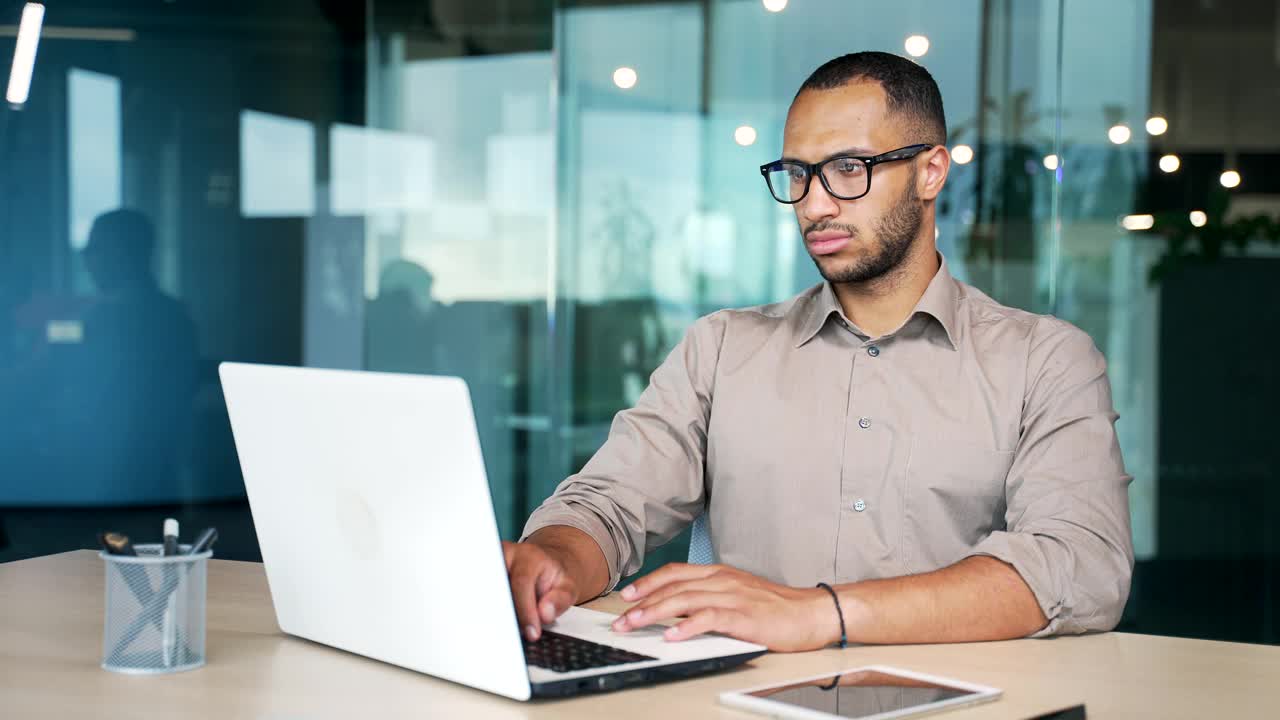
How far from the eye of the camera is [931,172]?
6.90ft

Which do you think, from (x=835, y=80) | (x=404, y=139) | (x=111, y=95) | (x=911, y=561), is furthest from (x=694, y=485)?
(x=111, y=95)

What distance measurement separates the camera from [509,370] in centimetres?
516

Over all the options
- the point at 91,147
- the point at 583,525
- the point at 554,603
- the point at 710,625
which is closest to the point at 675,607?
the point at 710,625

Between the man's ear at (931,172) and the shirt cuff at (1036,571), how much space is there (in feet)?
2.09

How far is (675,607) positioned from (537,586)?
199 mm

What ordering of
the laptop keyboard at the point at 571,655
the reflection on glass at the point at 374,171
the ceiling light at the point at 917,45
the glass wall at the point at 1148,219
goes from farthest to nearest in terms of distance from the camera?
the reflection on glass at the point at 374,171 < the ceiling light at the point at 917,45 < the glass wall at the point at 1148,219 < the laptop keyboard at the point at 571,655

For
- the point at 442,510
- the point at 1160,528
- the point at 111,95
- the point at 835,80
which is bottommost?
the point at 1160,528

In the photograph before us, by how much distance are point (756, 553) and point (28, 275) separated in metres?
3.83

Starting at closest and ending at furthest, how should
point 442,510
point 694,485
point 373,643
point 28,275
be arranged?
1. point 442,510
2. point 373,643
3. point 694,485
4. point 28,275

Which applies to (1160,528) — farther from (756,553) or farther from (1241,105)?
(756,553)

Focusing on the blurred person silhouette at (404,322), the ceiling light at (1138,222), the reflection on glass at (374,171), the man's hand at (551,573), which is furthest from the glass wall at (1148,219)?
the man's hand at (551,573)

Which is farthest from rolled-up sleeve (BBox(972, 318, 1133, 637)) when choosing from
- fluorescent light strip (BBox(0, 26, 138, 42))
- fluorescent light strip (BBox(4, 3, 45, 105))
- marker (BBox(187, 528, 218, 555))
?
fluorescent light strip (BBox(4, 3, 45, 105))

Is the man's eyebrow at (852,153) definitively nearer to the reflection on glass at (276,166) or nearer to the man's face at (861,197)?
the man's face at (861,197)

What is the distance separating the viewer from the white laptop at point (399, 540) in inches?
45.4
